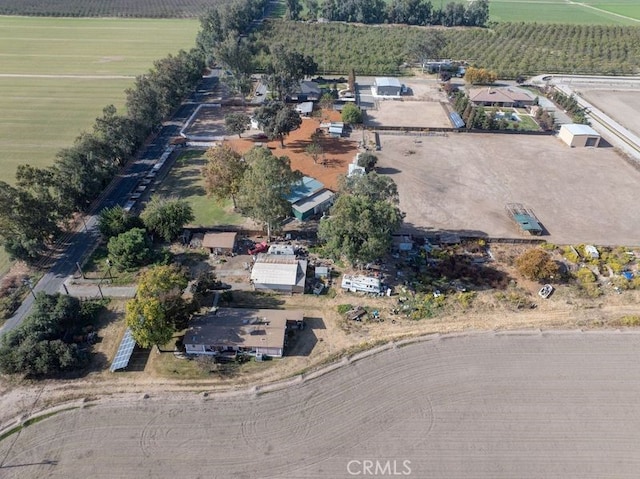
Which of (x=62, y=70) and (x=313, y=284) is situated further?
(x=62, y=70)

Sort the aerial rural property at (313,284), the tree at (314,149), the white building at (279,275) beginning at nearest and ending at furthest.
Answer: the aerial rural property at (313,284) < the white building at (279,275) < the tree at (314,149)

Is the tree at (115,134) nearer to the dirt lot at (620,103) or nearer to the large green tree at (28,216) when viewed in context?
the large green tree at (28,216)

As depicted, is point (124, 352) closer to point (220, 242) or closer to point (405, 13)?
point (220, 242)

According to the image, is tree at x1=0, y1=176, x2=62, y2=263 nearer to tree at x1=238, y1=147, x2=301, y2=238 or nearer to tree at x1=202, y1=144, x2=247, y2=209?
tree at x1=202, y1=144, x2=247, y2=209

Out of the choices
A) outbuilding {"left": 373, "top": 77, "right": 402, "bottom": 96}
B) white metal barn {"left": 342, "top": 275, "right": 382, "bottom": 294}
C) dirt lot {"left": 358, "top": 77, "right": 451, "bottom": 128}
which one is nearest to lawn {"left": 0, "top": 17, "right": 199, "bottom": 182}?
white metal barn {"left": 342, "top": 275, "right": 382, "bottom": 294}

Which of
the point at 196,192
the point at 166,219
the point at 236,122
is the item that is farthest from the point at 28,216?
the point at 236,122

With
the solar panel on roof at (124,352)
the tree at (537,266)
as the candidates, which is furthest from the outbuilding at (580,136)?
the solar panel on roof at (124,352)

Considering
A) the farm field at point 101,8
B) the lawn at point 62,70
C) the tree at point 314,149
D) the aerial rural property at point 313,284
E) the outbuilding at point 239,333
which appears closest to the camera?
the aerial rural property at point 313,284
